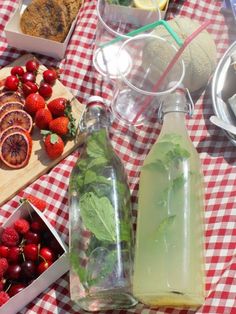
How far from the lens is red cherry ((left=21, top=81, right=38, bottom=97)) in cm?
121

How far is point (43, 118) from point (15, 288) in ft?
1.20

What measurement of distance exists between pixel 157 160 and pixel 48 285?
318 millimetres

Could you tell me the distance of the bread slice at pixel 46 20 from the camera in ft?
4.11

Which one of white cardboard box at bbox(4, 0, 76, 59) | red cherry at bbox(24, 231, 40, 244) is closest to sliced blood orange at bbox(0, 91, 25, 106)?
white cardboard box at bbox(4, 0, 76, 59)

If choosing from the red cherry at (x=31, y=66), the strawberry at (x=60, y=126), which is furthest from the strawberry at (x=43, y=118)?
the red cherry at (x=31, y=66)

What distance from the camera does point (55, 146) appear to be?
3.72 ft

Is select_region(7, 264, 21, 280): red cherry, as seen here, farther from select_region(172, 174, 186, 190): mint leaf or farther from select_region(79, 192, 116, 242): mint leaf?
select_region(172, 174, 186, 190): mint leaf

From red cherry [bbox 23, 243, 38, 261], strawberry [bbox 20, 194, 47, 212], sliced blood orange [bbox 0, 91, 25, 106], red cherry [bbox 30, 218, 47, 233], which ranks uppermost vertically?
sliced blood orange [bbox 0, 91, 25, 106]

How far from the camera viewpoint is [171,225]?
0.93 m

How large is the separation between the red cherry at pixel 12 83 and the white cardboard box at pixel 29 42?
9cm

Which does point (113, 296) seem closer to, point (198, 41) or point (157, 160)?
point (157, 160)

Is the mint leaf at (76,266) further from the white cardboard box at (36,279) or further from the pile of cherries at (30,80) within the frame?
the pile of cherries at (30,80)

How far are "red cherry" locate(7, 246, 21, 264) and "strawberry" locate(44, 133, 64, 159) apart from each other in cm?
23

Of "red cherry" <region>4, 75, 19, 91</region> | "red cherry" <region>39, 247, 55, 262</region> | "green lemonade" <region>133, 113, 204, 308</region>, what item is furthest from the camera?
"red cherry" <region>4, 75, 19, 91</region>
